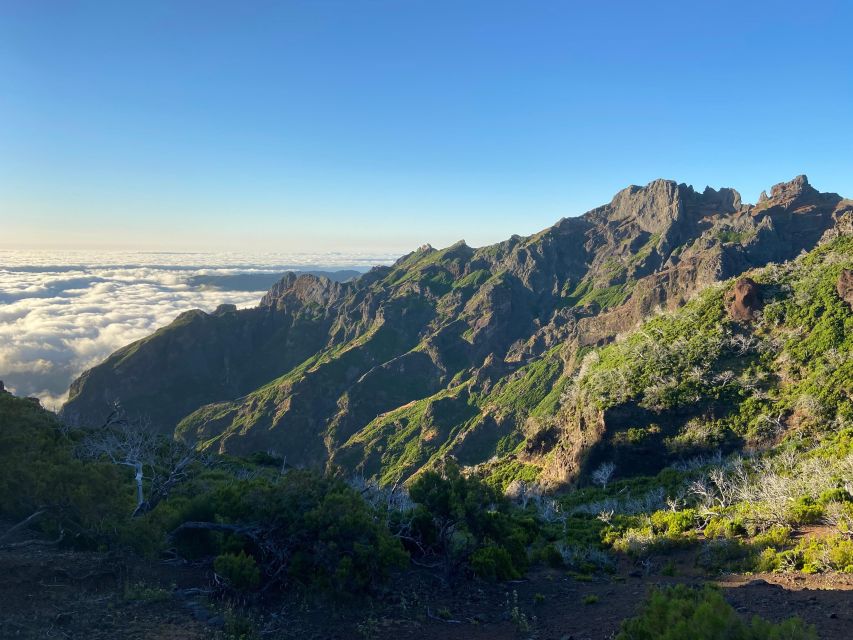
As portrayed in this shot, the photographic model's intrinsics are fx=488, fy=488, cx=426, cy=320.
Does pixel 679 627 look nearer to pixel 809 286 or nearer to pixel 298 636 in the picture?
pixel 298 636

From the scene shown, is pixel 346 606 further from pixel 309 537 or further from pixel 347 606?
pixel 309 537

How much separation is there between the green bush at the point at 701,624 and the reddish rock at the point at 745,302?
219ft

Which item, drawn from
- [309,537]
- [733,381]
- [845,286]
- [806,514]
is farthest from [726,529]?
[845,286]

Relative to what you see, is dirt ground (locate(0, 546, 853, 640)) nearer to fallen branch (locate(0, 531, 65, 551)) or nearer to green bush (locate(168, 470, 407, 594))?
fallen branch (locate(0, 531, 65, 551))

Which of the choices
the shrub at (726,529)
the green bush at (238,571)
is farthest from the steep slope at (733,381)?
the green bush at (238,571)

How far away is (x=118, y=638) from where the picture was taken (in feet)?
47.6

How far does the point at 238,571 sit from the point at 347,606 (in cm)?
417

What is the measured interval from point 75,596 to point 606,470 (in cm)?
5672

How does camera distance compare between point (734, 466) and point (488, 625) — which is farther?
point (734, 466)

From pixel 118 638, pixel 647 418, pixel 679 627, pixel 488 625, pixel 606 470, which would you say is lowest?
pixel 606 470

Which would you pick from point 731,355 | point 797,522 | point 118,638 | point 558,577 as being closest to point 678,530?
point 797,522

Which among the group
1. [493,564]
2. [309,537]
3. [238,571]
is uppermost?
[309,537]

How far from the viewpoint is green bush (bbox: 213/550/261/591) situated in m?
17.7

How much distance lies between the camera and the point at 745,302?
68.1 m
